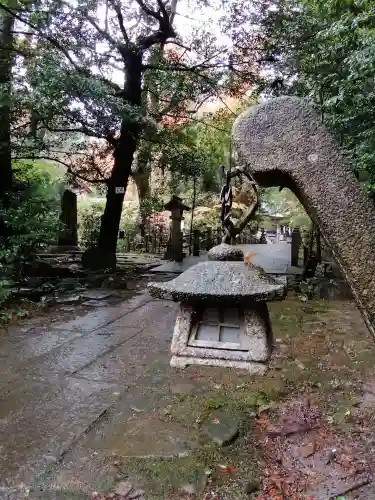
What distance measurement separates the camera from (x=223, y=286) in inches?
136

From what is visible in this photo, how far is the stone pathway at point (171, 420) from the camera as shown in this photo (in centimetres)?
258

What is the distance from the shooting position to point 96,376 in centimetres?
424

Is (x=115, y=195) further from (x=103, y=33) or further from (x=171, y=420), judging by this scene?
(x=171, y=420)

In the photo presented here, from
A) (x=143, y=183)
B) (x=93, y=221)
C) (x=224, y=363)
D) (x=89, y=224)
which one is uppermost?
(x=143, y=183)

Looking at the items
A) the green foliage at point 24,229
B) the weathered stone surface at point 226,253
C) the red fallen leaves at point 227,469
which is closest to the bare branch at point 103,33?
the green foliage at point 24,229

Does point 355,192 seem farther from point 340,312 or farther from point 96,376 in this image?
point 340,312

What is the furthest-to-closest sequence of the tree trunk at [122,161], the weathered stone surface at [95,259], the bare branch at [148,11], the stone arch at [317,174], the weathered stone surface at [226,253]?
1. the weathered stone surface at [95,259]
2. the tree trunk at [122,161]
3. the bare branch at [148,11]
4. the weathered stone surface at [226,253]
5. the stone arch at [317,174]

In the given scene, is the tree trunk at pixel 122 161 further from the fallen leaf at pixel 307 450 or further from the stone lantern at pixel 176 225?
the fallen leaf at pixel 307 450

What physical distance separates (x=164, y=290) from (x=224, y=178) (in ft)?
4.10

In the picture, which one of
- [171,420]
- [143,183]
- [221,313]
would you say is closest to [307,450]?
[171,420]

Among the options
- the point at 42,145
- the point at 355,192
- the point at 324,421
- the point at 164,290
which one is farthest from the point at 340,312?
the point at 42,145

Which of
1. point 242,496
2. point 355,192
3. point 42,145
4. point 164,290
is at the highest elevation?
point 42,145

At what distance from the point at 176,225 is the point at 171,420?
10.8m

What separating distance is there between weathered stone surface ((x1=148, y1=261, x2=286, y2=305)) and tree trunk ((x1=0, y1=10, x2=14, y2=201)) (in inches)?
225
